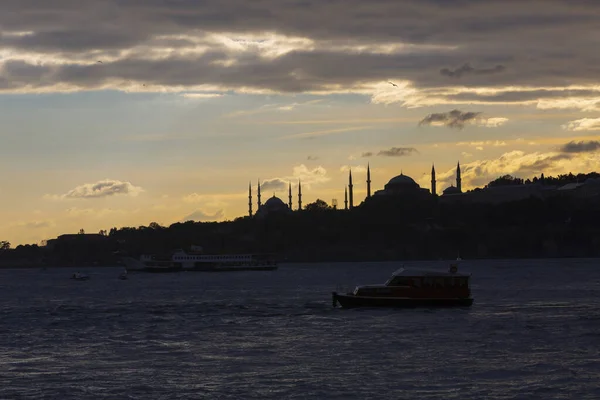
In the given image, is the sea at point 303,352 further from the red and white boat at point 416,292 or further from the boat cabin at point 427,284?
the boat cabin at point 427,284

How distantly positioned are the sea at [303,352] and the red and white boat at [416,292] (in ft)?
4.68

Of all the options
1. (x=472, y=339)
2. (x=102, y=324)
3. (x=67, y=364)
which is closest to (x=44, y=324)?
(x=102, y=324)

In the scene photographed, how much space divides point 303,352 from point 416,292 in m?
26.3

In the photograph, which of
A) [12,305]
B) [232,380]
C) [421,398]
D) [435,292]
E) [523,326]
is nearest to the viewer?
[421,398]

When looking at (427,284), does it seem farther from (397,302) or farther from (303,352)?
(303,352)

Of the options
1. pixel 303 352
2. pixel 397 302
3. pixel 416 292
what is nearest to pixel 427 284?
pixel 416 292

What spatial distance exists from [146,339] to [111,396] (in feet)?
61.0

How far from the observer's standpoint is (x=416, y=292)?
77.1 metres

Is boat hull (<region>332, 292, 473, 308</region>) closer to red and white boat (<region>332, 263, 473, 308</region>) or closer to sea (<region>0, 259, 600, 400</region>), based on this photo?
red and white boat (<region>332, 263, 473, 308</region>)

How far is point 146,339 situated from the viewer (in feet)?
193

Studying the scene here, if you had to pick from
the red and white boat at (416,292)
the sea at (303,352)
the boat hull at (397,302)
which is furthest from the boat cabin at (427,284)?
the sea at (303,352)

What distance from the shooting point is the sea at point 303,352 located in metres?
41.6

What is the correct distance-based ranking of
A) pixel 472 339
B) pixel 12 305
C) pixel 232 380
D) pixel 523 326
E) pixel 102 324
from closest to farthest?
1. pixel 232 380
2. pixel 472 339
3. pixel 523 326
4. pixel 102 324
5. pixel 12 305

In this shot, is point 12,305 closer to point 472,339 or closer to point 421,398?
point 472,339
